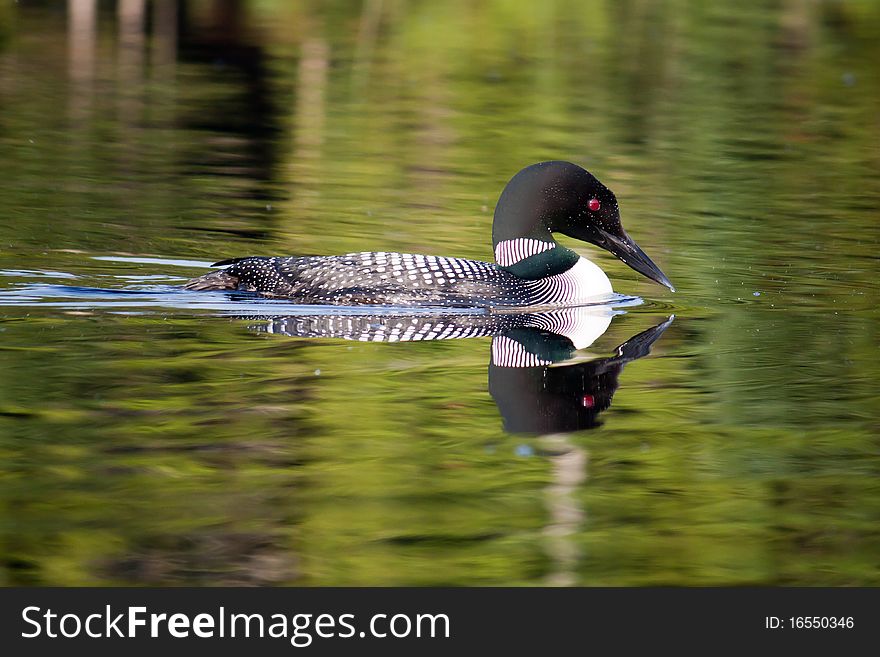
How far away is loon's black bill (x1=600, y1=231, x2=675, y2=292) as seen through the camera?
9.59m

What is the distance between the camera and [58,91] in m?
19.0

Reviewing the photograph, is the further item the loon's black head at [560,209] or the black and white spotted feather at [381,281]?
the loon's black head at [560,209]

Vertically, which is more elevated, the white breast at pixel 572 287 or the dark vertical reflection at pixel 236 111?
the white breast at pixel 572 287

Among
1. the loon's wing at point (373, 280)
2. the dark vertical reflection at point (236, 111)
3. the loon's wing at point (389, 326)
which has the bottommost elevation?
the dark vertical reflection at point (236, 111)

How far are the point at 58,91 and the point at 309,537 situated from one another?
48.6 ft

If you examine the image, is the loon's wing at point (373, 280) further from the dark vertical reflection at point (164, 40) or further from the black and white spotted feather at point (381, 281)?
the dark vertical reflection at point (164, 40)

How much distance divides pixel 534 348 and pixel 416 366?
0.80 meters

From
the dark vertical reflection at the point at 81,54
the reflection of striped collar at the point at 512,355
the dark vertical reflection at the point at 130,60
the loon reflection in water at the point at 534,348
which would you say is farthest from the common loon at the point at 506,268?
the dark vertical reflection at the point at 81,54

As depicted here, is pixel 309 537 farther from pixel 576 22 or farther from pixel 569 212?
pixel 576 22

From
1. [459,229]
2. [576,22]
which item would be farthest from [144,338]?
[576,22]

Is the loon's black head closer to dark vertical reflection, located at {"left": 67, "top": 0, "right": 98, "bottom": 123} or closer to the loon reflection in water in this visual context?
the loon reflection in water

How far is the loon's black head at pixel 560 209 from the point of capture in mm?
9414

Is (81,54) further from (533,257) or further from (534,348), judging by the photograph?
(534,348)

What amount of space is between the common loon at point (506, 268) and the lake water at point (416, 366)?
197 millimetres
